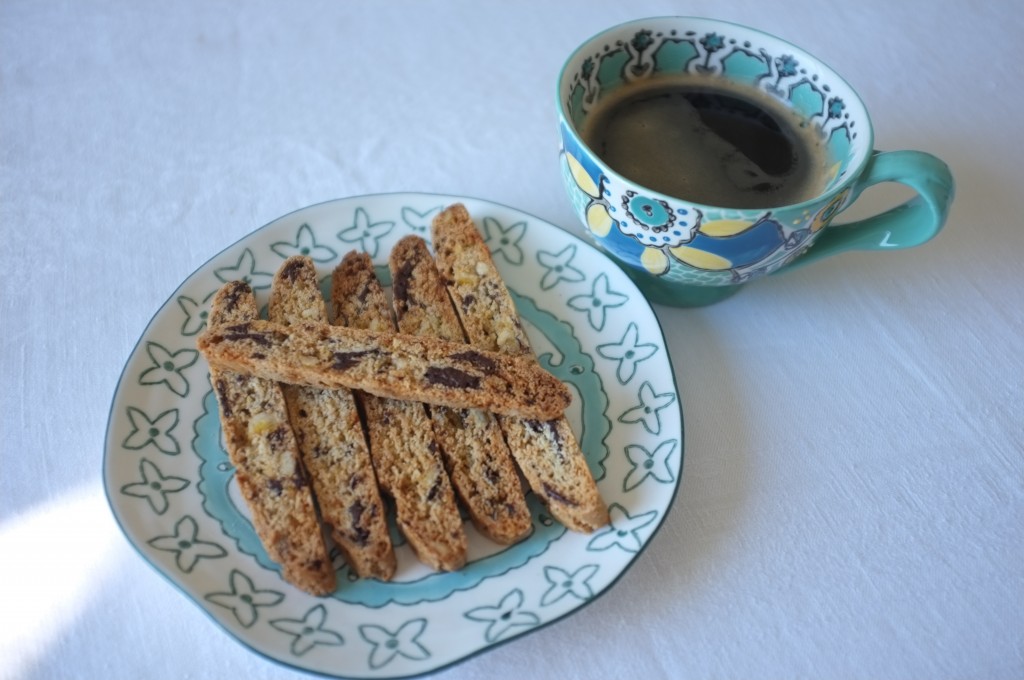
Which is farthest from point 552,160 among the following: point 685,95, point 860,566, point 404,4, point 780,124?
point 860,566

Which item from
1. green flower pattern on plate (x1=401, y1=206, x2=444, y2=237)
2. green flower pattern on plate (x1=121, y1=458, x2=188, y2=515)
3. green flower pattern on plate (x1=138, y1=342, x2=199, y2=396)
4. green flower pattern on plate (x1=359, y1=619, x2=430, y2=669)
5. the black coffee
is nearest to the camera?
green flower pattern on plate (x1=359, y1=619, x2=430, y2=669)

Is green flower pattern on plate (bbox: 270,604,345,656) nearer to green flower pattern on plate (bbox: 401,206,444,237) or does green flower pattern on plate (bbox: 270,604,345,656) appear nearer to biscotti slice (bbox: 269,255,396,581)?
biscotti slice (bbox: 269,255,396,581)

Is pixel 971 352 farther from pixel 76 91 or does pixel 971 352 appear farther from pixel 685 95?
pixel 76 91

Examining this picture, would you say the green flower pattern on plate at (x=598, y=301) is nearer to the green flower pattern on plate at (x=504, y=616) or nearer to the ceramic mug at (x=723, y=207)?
the ceramic mug at (x=723, y=207)

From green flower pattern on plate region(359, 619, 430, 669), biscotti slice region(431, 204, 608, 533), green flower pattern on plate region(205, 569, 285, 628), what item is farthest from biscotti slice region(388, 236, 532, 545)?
green flower pattern on plate region(205, 569, 285, 628)

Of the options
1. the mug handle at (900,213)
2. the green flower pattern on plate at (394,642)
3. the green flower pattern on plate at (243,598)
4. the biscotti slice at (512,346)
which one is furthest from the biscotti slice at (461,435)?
the mug handle at (900,213)

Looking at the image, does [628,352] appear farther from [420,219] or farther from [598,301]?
[420,219]

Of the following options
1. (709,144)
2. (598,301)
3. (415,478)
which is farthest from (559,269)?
(415,478)
